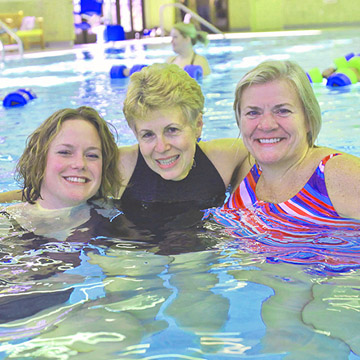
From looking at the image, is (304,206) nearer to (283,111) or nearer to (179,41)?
(283,111)

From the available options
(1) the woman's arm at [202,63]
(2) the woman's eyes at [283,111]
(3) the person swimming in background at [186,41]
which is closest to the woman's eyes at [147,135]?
(2) the woman's eyes at [283,111]

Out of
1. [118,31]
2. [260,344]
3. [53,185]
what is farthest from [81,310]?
[118,31]

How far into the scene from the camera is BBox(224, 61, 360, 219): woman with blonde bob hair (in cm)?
254

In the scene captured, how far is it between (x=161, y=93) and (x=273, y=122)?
620 millimetres

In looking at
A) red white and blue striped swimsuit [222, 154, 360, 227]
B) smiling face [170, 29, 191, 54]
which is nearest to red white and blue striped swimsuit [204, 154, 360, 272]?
red white and blue striped swimsuit [222, 154, 360, 227]

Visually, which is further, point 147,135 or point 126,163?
point 126,163

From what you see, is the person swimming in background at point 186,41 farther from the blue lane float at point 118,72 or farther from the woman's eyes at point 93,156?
the woman's eyes at point 93,156

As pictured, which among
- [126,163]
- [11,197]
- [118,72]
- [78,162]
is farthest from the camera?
[118,72]

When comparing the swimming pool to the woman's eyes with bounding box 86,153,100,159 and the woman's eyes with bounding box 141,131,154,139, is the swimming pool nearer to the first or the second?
the woman's eyes with bounding box 86,153,100,159

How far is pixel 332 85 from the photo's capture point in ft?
28.8

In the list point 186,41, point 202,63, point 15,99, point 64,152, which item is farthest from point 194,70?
point 64,152

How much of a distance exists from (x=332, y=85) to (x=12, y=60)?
8.86m

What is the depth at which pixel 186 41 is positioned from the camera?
9.30m

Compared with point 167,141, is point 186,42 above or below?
above
